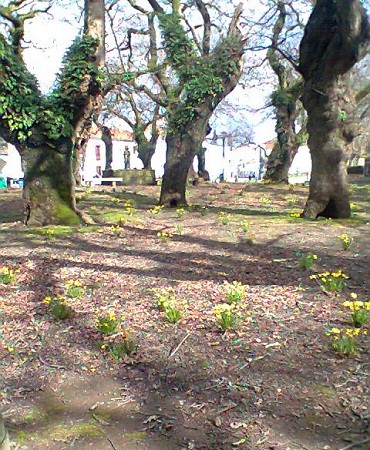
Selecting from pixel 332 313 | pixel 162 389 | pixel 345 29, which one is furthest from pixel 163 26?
pixel 162 389

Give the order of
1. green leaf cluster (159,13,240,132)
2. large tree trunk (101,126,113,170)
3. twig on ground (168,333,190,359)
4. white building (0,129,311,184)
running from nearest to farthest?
twig on ground (168,333,190,359) < green leaf cluster (159,13,240,132) < large tree trunk (101,126,113,170) < white building (0,129,311,184)

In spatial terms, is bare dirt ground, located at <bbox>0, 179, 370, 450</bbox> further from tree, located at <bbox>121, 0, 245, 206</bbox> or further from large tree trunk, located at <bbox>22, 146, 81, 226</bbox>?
tree, located at <bbox>121, 0, 245, 206</bbox>

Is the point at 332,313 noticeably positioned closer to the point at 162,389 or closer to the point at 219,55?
the point at 162,389

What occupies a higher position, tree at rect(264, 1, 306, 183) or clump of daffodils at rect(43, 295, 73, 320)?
tree at rect(264, 1, 306, 183)

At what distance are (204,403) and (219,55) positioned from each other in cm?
1079

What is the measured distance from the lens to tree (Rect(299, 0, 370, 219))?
8.96 m

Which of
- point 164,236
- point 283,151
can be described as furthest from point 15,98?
point 283,151

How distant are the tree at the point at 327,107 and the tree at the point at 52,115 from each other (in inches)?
160

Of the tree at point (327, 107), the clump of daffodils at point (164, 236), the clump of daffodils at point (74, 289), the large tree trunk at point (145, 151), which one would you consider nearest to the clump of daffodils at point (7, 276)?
the clump of daffodils at point (74, 289)

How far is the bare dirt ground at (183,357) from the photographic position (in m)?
2.74

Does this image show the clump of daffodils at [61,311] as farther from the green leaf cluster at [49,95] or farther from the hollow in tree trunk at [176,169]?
the hollow in tree trunk at [176,169]

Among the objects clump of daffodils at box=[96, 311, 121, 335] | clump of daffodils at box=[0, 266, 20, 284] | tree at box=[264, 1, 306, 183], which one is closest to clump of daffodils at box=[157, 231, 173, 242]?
clump of daffodils at box=[0, 266, 20, 284]

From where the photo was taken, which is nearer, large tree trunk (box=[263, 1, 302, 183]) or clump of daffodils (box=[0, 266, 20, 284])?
clump of daffodils (box=[0, 266, 20, 284])

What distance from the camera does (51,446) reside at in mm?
2621
